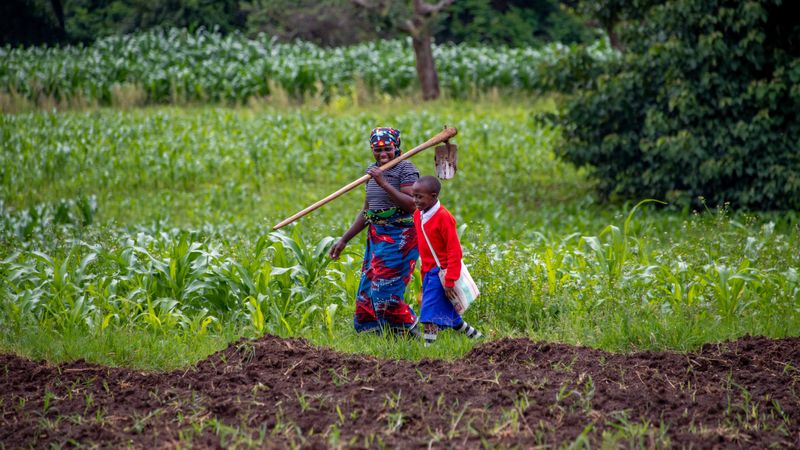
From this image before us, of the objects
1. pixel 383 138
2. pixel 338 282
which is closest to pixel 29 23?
pixel 338 282

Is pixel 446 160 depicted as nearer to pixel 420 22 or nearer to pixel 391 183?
pixel 391 183

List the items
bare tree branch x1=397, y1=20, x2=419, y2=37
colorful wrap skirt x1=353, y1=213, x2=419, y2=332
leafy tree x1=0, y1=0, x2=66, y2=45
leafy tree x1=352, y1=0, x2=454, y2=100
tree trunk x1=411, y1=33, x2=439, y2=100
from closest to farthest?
colorful wrap skirt x1=353, y1=213, x2=419, y2=332 → leafy tree x1=352, y1=0, x2=454, y2=100 → bare tree branch x1=397, y1=20, x2=419, y2=37 → tree trunk x1=411, y1=33, x2=439, y2=100 → leafy tree x1=0, y1=0, x2=66, y2=45

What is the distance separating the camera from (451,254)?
6.56 m

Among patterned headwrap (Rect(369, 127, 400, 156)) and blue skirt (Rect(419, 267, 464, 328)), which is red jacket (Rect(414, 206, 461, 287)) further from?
patterned headwrap (Rect(369, 127, 400, 156))

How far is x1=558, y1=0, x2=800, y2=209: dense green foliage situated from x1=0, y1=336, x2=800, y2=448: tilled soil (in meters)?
6.58

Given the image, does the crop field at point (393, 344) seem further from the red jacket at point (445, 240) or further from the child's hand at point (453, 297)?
the red jacket at point (445, 240)

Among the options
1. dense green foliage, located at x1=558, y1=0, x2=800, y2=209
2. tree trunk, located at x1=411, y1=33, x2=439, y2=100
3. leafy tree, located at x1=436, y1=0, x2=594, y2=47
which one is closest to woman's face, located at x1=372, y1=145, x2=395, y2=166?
dense green foliage, located at x1=558, y1=0, x2=800, y2=209

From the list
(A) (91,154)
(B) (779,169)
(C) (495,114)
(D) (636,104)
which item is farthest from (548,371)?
(C) (495,114)

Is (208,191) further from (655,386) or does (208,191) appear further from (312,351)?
(655,386)

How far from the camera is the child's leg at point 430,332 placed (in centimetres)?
677

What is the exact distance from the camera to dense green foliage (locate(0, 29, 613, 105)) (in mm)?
26156

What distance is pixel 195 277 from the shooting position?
7879mm

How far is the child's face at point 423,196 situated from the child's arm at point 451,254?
0.15 metres

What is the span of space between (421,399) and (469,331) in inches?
68.4
